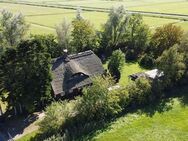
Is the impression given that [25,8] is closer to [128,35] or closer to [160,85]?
[128,35]

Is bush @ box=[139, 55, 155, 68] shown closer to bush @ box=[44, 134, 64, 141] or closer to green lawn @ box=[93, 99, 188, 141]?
green lawn @ box=[93, 99, 188, 141]

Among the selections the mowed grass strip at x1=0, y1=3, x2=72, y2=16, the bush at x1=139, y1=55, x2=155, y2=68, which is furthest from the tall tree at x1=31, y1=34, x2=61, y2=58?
the mowed grass strip at x1=0, y1=3, x2=72, y2=16

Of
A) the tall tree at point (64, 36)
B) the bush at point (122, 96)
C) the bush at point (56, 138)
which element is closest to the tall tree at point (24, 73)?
the bush at point (56, 138)

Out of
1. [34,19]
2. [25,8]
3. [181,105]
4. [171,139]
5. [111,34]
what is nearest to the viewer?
[171,139]

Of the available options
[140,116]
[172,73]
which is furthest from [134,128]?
[172,73]

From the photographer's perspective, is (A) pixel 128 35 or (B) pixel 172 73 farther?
(A) pixel 128 35

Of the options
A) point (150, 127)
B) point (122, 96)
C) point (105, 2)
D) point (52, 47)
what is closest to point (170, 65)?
point (122, 96)
